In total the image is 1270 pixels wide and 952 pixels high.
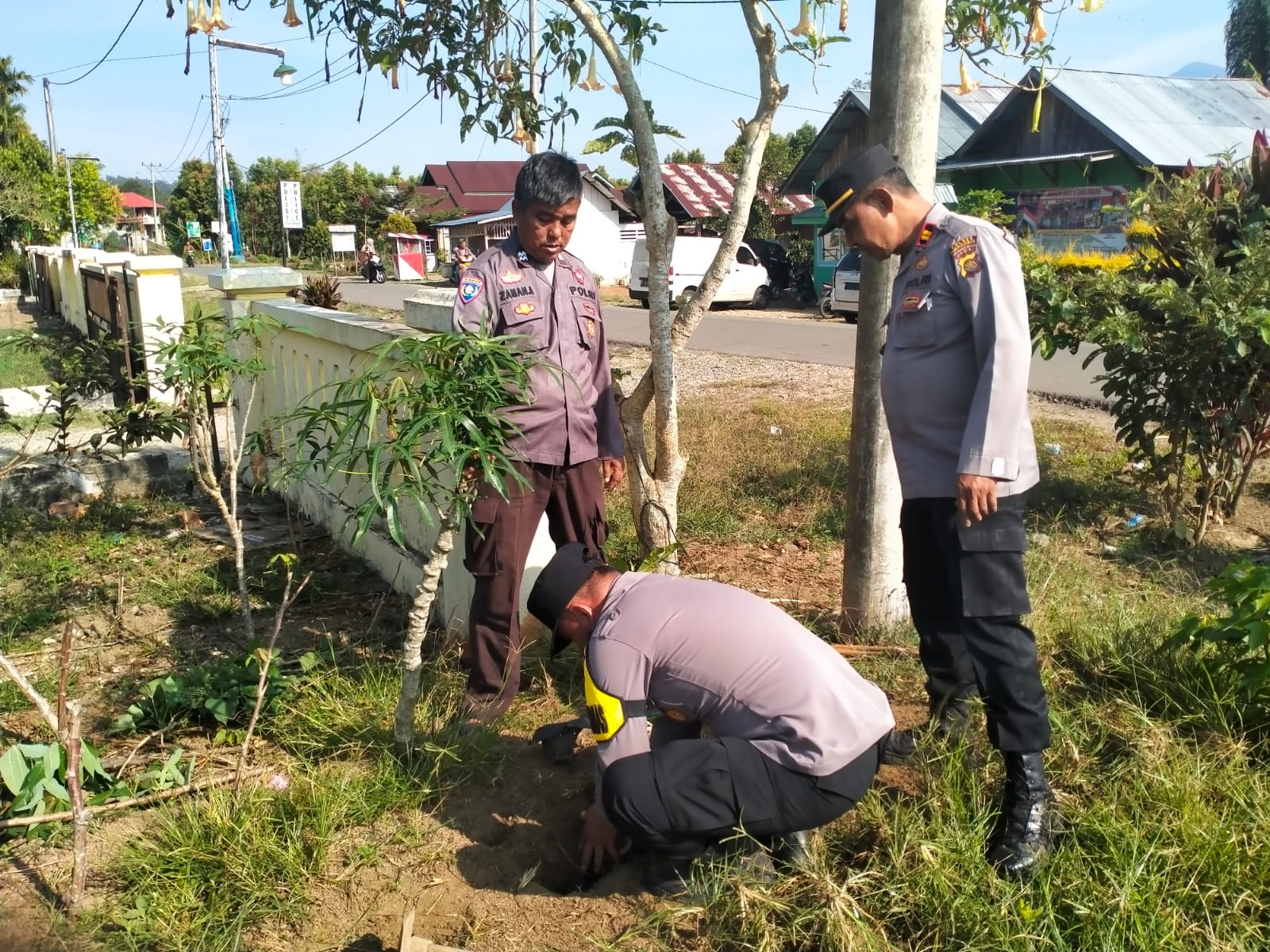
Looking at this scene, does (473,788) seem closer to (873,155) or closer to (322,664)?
(322,664)

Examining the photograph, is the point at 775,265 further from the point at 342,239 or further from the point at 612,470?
the point at 342,239

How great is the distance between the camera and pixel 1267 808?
223 cm

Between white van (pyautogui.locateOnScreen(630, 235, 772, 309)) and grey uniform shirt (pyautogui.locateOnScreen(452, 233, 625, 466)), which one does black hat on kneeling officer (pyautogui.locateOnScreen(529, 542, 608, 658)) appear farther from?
white van (pyautogui.locateOnScreen(630, 235, 772, 309))

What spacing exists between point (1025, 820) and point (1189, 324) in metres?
3.03

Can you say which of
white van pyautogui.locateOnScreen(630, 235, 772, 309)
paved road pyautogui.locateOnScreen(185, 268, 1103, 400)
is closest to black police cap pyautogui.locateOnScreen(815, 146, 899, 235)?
paved road pyautogui.locateOnScreen(185, 268, 1103, 400)

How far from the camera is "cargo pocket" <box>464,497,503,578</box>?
294 cm

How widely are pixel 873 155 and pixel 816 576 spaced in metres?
2.19

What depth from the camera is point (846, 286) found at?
717 inches

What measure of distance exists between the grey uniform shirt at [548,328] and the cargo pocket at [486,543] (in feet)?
0.60

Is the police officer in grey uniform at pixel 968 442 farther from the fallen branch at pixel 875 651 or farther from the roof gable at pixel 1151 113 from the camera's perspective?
the roof gable at pixel 1151 113

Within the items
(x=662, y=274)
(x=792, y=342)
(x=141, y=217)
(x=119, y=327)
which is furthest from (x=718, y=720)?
(x=141, y=217)

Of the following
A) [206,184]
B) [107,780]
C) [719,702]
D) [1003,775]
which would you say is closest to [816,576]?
[1003,775]

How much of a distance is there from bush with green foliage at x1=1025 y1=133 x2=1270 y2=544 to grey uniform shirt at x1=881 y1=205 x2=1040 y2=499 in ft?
8.03

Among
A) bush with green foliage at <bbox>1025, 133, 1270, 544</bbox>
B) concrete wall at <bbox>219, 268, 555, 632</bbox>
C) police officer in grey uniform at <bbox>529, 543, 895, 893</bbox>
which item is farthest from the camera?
bush with green foliage at <bbox>1025, 133, 1270, 544</bbox>
